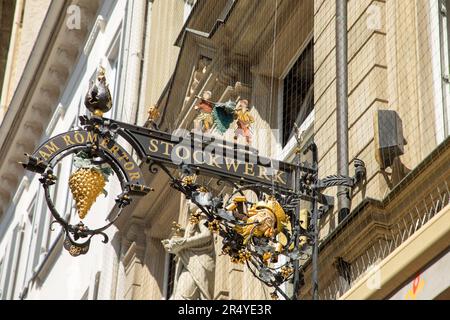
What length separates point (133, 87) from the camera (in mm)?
23031

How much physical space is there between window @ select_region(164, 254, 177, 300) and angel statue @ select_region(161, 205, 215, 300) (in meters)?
2.45

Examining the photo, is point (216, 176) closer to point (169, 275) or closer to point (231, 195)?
point (231, 195)

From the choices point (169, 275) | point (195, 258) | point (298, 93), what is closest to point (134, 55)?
point (169, 275)

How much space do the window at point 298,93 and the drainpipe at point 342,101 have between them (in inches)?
67.5

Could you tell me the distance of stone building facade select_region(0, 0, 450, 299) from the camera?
35.4ft

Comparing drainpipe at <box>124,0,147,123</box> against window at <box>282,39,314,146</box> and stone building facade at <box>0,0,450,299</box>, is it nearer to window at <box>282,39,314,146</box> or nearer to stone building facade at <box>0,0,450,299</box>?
stone building facade at <box>0,0,450,299</box>

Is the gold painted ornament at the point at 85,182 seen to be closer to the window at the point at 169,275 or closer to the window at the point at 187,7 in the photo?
the window at the point at 169,275

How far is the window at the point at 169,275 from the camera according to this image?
63.9ft

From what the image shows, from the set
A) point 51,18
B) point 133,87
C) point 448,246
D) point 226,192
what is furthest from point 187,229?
point 51,18

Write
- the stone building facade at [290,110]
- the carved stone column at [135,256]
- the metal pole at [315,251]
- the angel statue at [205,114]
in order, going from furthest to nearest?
the carved stone column at [135,256]
the angel statue at [205,114]
the metal pole at [315,251]
the stone building facade at [290,110]

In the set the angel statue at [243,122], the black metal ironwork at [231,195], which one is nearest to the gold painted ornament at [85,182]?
the black metal ironwork at [231,195]

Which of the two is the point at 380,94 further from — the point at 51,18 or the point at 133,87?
the point at 51,18

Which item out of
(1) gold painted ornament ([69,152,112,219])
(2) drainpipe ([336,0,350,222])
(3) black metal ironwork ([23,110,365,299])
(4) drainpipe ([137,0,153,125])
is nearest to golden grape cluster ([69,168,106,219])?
(1) gold painted ornament ([69,152,112,219])

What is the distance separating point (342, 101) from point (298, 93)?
2.88m
